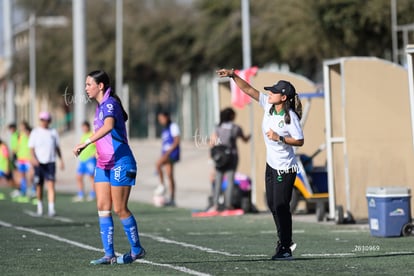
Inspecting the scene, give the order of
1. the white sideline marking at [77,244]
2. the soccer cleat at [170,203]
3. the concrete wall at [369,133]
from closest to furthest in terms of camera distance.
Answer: the white sideline marking at [77,244] → the concrete wall at [369,133] → the soccer cleat at [170,203]

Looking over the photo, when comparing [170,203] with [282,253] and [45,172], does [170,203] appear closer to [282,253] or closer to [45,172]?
[45,172]

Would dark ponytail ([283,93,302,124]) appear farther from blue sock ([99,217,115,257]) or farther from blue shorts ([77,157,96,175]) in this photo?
blue shorts ([77,157,96,175])

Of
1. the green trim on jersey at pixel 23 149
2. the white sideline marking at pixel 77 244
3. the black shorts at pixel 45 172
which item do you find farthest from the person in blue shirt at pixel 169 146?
the white sideline marking at pixel 77 244

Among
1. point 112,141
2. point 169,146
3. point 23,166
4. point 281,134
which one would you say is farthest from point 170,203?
point 112,141

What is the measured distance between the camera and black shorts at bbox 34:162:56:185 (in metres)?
23.3

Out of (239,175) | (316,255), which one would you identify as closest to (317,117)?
(239,175)

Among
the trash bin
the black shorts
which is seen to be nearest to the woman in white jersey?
the trash bin

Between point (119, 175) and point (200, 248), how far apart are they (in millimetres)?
2918

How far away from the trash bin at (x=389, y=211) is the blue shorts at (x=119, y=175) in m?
5.31

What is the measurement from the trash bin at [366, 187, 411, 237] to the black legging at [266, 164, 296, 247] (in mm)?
3906

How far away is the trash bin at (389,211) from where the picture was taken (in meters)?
16.9

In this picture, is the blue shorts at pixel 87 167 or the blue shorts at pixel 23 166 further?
the blue shorts at pixel 23 166

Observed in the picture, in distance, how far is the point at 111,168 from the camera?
1266 centimetres

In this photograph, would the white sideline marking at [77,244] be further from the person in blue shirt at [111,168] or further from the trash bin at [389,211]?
the trash bin at [389,211]
